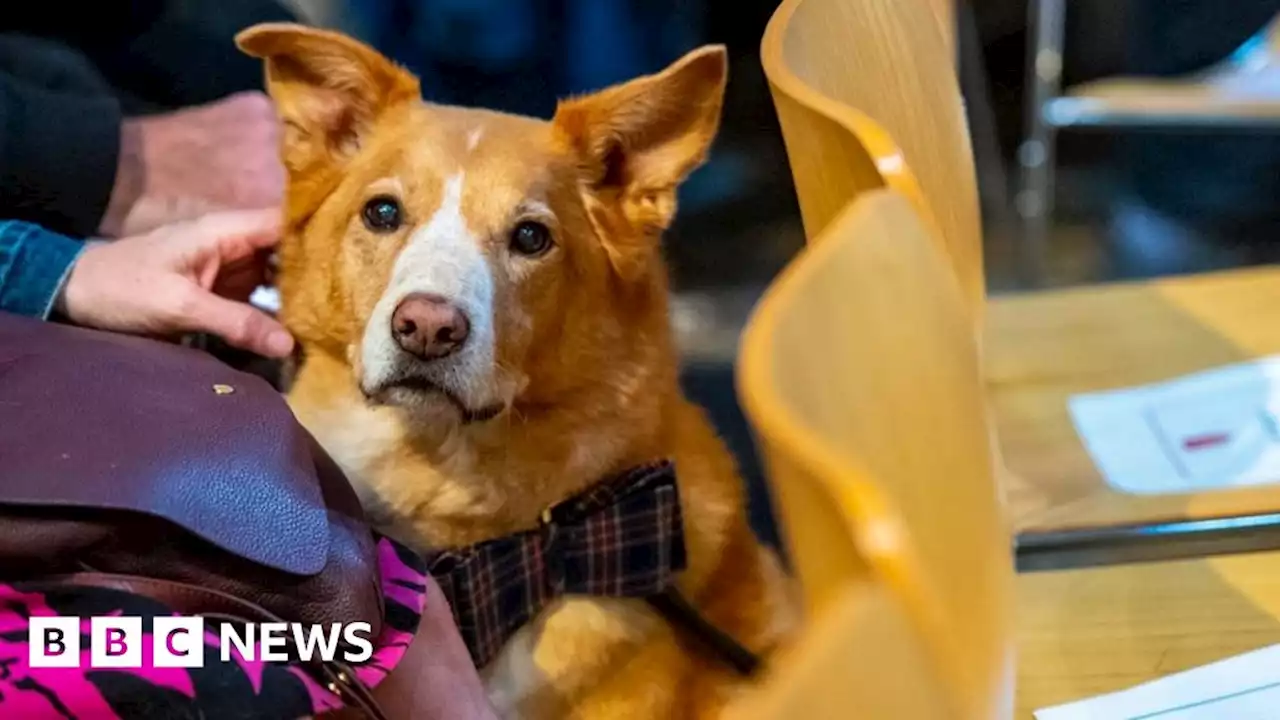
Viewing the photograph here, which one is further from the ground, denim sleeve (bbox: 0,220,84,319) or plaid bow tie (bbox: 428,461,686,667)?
denim sleeve (bbox: 0,220,84,319)

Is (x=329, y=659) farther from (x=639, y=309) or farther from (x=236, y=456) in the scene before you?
(x=639, y=309)

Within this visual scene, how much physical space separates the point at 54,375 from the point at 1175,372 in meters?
0.82

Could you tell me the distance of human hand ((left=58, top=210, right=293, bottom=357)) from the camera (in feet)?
2.88

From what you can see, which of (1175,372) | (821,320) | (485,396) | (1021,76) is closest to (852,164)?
(821,320)

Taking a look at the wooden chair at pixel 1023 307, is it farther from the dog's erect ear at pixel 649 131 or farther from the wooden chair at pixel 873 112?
the dog's erect ear at pixel 649 131

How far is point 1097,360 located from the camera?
1095mm

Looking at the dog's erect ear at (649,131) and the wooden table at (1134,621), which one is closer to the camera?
the wooden table at (1134,621)

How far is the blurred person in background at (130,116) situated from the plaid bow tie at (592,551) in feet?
1.30

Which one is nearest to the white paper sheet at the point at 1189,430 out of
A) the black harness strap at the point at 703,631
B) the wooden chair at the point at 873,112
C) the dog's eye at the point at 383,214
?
the wooden chair at the point at 873,112

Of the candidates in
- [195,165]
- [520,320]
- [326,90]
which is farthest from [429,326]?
[195,165]

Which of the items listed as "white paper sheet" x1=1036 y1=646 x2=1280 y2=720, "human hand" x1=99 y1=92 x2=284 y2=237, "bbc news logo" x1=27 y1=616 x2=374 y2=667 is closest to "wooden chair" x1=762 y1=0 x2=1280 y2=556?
"white paper sheet" x1=1036 y1=646 x2=1280 y2=720

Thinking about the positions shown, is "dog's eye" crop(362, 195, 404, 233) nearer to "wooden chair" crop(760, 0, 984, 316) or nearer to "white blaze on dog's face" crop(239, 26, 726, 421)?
"white blaze on dog's face" crop(239, 26, 726, 421)

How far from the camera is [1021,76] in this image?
2691 mm

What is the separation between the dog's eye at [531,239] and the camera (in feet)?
3.15
